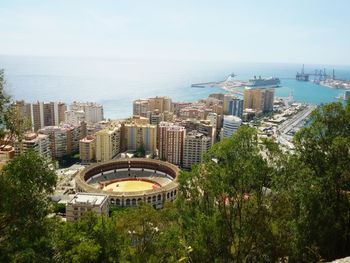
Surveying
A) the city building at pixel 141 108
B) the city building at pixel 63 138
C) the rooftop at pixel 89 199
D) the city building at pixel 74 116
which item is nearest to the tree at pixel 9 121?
the rooftop at pixel 89 199

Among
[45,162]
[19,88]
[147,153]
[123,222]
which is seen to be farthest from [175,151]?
[19,88]

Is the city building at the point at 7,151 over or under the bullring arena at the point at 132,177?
over

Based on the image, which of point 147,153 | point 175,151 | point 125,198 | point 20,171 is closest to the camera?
point 20,171

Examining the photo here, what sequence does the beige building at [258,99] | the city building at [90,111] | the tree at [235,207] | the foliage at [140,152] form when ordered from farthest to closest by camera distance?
the beige building at [258,99]
the city building at [90,111]
the foliage at [140,152]
the tree at [235,207]

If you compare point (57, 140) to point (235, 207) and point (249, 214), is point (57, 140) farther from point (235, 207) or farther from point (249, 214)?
point (249, 214)

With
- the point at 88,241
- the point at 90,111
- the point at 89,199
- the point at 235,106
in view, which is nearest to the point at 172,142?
the point at 89,199

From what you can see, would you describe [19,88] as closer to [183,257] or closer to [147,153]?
[147,153]

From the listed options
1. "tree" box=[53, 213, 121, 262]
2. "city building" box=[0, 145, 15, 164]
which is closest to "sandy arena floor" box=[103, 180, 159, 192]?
"city building" box=[0, 145, 15, 164]

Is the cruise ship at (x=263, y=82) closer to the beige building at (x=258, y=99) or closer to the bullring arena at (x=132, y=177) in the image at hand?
the beige building at (x=258, y=99)
